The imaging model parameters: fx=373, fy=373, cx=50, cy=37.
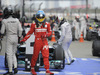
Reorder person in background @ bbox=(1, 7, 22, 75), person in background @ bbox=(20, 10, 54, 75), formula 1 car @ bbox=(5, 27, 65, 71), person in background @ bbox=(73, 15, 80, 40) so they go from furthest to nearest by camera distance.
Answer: person in background @ bbox=(73, 15, 80, 40) → formula 1 car @ bbox=(5, 27, 65, 71) → person in background @ bbox=(1, 7, 22, 75) → person in background @ bbox=(20, 10, 54, 75)

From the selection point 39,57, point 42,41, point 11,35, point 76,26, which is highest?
point 11,35

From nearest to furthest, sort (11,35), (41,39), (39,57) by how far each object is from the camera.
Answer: (41,39) < (11,35) < (39,57)

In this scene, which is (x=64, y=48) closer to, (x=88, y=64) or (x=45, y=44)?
(x=88, y=64)

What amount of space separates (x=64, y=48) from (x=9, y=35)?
2.72 m

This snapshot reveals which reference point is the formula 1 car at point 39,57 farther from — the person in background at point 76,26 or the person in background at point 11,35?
the person in background at point 76,26

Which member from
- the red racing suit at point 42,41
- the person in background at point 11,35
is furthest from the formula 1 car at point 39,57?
the red racing suit at point 42,41

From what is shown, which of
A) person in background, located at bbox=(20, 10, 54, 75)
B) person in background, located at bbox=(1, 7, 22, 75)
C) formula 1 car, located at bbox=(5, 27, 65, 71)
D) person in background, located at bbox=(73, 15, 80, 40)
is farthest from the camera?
person in background, located at bbox=(73, 15, 80, 40)

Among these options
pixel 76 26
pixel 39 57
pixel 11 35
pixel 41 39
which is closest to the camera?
pixel 41 39

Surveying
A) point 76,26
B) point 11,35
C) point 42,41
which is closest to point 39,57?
point 42,41

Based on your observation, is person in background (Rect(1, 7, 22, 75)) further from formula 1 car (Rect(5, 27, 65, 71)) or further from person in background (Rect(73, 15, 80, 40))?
person in background (Rect(73, 15, 80, 40))

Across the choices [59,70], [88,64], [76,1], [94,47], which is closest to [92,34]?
[94,47]

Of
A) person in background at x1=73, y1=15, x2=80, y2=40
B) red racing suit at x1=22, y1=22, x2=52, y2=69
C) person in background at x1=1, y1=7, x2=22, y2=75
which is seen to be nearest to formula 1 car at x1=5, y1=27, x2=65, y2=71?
person in background at x1=1, y1=7, x2=22, y2=75

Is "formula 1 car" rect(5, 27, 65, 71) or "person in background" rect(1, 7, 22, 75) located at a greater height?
"person in background" rect(1, 7, 22, 75)

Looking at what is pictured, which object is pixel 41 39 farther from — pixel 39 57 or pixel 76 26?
pixel 76 26
